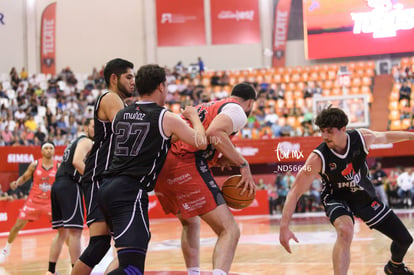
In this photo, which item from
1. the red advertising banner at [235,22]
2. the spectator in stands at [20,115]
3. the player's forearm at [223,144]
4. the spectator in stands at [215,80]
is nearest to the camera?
the player's forearm at [223,144]

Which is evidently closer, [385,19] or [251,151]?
[385,19]

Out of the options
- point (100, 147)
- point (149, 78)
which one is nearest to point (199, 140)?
point (149, 78)

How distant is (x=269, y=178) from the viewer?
18.2 metres

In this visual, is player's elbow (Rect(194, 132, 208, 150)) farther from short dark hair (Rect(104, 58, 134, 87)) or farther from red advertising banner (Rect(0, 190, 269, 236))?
red advertising banner (Rect(0, 190, 269, 236))

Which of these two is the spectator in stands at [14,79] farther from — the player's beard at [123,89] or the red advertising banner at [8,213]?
the player's beard at [123,89]

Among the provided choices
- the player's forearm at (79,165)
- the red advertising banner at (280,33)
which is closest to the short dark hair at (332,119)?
the player's forearm at (79,165)

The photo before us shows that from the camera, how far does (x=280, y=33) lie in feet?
85.8

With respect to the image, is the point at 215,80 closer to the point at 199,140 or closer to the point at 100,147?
the point at 100,147

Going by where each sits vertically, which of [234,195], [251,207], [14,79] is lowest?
[251,207]

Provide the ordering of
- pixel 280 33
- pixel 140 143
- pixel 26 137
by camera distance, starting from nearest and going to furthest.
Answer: pixel 140 143 → pixel 26 137 → pixel 280 33

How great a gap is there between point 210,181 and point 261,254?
373 centimetres

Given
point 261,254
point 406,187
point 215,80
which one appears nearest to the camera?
point 261,254

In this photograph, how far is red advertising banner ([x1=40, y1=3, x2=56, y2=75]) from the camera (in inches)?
1006

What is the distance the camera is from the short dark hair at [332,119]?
491 cm
